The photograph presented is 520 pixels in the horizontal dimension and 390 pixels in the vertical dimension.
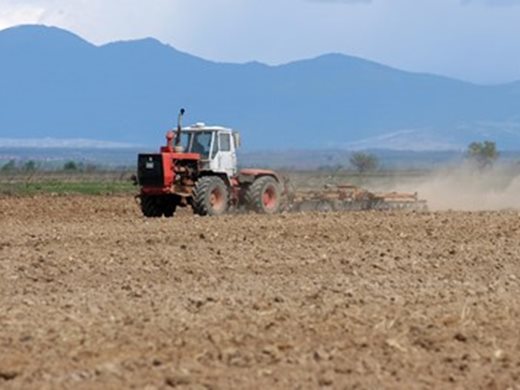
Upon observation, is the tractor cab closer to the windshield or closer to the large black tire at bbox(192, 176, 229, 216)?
the windshield

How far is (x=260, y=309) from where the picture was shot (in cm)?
1256

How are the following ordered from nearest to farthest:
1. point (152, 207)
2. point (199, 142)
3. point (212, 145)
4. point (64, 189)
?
point (212, 145), point (199, 142), point (152, 207), point (64, 189)

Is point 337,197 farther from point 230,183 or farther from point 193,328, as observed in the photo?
point 193,328

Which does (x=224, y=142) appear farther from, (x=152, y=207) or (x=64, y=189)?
(x=64, y=189)

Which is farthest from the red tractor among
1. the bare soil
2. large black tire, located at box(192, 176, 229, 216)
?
the bare soil

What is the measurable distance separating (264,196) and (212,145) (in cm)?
197

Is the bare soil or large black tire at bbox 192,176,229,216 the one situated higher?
large black tire at bbox 192,176,229,216

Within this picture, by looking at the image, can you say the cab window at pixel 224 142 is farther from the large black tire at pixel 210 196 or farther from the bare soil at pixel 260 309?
the bare soil at pixel 260 309

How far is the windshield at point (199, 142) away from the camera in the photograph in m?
28.5

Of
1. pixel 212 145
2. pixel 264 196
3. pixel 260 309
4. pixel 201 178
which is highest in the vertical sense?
pixel 212 145

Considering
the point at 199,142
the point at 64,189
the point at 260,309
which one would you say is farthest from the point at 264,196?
the point at 64,189

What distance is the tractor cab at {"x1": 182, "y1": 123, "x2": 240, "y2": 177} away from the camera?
28.3 meters

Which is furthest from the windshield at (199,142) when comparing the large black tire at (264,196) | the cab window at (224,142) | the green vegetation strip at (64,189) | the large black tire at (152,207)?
the green vegetation strip at (64,189)

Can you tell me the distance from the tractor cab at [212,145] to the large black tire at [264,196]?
0.73 m
